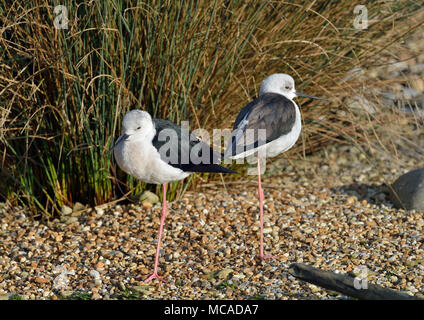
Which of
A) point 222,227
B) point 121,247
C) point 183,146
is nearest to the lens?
point 183,146

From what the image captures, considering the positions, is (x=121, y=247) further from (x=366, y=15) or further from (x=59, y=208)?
(x=366, y=15)

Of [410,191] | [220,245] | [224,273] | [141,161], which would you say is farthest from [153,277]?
[410,191]

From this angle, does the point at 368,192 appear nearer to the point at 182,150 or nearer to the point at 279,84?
the point at 279,84

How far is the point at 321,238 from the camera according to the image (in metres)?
4.12

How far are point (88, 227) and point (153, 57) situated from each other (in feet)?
4.15

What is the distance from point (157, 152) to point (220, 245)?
0.99m

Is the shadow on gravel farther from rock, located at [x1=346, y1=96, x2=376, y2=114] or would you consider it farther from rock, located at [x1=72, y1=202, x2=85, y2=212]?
rock, located at [x1=72, y1=202, x2=85, y2=212]

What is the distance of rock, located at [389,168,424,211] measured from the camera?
4.60 m

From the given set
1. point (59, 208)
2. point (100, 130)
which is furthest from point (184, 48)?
point (59, 208)

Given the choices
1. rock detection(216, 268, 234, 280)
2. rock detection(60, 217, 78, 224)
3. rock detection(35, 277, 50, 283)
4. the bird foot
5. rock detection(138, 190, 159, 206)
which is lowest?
rock detection(35, 277, 50, 283)

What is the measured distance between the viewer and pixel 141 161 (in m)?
3.23

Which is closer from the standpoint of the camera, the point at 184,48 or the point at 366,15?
the point at 184,48

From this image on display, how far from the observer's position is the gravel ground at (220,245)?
11.5ft

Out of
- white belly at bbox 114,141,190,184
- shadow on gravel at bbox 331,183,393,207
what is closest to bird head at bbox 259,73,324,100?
white belly at bbox 114,141,190,184
